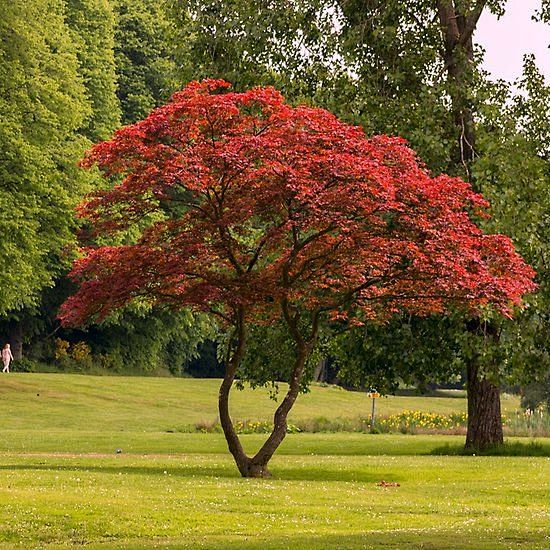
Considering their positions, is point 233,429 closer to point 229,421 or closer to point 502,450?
point 229,421

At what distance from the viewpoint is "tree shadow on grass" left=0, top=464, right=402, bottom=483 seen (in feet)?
70.0

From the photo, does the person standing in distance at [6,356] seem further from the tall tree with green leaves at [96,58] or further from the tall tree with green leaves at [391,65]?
the tall tree with green leaves at [391,65]

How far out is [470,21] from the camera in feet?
95.7

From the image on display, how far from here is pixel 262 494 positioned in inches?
706

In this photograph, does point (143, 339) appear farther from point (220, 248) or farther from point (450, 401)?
point (220, 248)

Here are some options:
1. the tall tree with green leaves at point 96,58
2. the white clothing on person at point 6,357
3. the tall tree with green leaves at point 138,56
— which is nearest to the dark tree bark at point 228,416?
the white clothing on person at point 6,357

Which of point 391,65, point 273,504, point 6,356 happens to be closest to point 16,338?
point 6,356

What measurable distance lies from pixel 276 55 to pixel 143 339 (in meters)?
32.3

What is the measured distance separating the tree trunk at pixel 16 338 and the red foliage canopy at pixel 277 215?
32.9 meters

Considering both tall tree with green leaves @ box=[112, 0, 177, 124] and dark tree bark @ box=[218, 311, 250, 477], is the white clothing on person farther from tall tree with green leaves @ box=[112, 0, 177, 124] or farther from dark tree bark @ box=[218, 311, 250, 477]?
dark tree bark @ box=[218, 311, 250, 477]

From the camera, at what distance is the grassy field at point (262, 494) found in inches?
546

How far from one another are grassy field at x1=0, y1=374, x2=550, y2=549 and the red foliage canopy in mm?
3368

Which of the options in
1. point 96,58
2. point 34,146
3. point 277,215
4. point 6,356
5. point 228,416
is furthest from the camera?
point 96,58

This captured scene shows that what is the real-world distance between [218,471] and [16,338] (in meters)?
33.6
